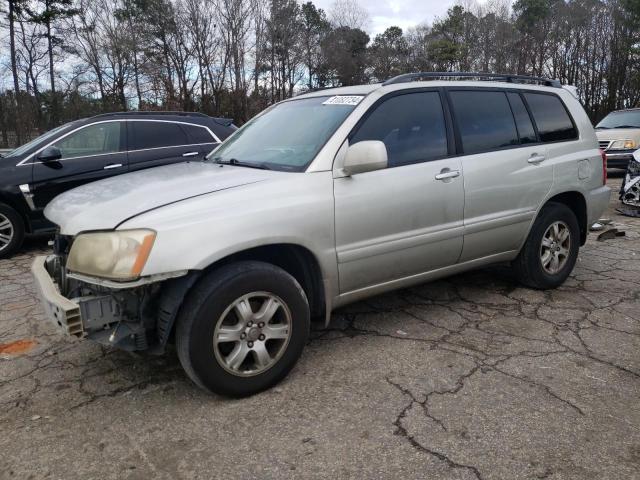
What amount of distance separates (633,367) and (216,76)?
27.9 metres

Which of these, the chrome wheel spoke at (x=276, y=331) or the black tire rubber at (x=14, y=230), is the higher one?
the black tire rubber at (x=14, y=230)

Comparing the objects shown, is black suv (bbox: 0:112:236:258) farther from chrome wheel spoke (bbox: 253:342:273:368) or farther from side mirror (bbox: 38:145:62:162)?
chrome wheel spoke (bbox: 253:342:273:368)

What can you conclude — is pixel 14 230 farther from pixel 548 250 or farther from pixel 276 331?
pixel 548 250

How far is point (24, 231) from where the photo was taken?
20.8ft

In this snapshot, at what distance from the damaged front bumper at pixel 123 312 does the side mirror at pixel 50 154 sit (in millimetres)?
4076

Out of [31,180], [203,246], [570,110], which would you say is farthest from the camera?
[31,180]

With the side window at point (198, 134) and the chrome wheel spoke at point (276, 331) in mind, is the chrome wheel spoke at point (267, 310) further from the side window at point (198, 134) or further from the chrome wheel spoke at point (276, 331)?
the side window at point (198, 134)

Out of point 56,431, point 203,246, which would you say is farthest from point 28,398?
point 203,246

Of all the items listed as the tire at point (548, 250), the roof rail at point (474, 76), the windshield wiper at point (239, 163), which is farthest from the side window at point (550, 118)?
the windshield wiper at point (239, 163)

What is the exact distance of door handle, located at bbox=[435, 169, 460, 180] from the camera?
3518mm

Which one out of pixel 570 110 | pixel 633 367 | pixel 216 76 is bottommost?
pixel 633 367

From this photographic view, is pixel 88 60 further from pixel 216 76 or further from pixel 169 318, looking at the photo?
pixel 169 318

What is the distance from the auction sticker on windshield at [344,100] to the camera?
340 cm

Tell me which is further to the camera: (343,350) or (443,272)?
(443,272)
